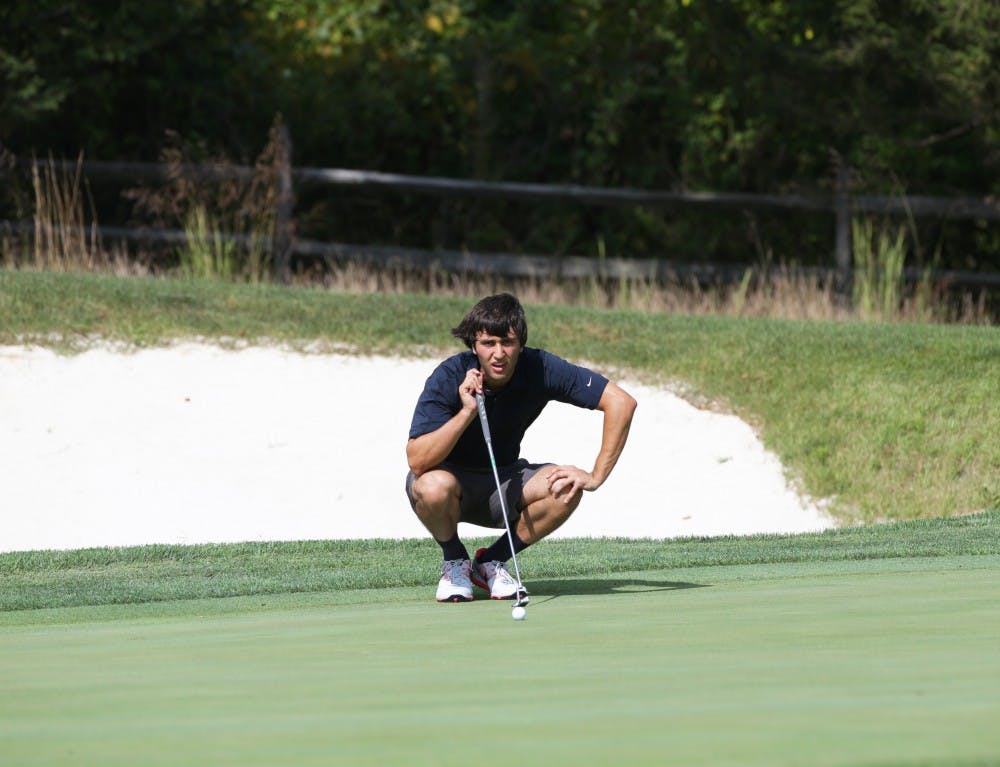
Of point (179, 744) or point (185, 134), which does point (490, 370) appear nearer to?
point (179, 744)

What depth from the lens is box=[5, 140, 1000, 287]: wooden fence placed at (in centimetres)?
1731

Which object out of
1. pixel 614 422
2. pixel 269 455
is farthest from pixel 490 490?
pixel 269 455

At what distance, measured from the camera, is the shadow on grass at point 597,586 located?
6.42m

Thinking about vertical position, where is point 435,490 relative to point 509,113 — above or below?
below

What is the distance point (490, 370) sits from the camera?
→ 6309 millimetres

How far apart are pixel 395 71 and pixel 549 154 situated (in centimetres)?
239

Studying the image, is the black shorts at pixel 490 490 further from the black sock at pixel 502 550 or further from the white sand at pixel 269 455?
the white sand at pixel 269 455

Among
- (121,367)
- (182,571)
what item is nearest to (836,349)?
(121,367)

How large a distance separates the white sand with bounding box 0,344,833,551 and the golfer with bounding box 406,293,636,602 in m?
4.80

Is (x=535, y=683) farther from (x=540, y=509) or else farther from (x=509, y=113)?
(x=509, y=113)

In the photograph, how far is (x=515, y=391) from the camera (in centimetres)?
646

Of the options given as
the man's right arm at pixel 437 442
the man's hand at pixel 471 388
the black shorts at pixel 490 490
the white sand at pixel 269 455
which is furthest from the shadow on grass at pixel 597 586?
the white sand at pixel 269 455

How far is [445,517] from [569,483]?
0.51 meters

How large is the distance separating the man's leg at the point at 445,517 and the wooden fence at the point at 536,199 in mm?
10558
